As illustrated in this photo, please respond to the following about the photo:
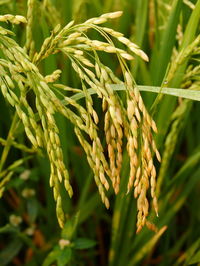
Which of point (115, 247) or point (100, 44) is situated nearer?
point (100, 44)

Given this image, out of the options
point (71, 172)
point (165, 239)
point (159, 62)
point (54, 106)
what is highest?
point (54, 106)

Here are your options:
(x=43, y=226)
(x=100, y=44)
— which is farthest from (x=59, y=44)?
(x=43, y=226)

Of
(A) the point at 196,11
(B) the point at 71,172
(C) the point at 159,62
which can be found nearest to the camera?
(A) the point at 196,11

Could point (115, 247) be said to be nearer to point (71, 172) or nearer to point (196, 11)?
point (71, 172)

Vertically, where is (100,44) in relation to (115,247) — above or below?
above

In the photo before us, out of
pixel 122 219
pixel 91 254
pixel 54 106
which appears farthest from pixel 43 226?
pixel 54 106

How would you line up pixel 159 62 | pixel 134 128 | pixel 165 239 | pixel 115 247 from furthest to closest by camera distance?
pixel 165 239 < pixel 115 247 < pixel 159 62 < pixel 134 128

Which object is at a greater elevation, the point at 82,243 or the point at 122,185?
Answer: the point at 122,185
